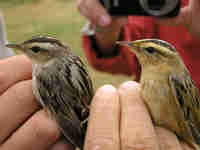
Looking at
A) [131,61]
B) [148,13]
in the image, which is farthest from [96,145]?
[131,61]

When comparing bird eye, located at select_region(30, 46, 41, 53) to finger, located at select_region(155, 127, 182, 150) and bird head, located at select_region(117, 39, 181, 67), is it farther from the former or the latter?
finger, located at select_region(155, 127, 182, 150)

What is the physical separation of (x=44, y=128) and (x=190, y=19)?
5.26ft

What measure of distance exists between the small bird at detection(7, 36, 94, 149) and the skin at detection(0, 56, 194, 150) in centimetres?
4

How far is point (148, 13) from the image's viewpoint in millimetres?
1875

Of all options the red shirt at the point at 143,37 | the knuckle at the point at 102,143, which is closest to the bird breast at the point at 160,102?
the knuckle at the point at 102,143

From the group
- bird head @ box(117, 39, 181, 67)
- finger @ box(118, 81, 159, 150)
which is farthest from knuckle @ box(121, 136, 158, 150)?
bird head @ box(117, 39, 181, 67)

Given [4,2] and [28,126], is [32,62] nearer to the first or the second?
[28,126]

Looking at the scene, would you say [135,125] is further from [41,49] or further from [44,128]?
[41,49]

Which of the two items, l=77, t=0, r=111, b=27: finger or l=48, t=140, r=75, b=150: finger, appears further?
l=77, t=0, r=111, b=27: finger

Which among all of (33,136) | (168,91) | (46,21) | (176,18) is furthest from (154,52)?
(46,21)

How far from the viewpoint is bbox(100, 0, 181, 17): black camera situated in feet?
5.95

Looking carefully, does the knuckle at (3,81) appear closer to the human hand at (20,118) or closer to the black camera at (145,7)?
the human hand at (20,118)

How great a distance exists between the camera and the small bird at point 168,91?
40.3 inches

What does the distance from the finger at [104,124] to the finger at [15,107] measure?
0.88 ft
